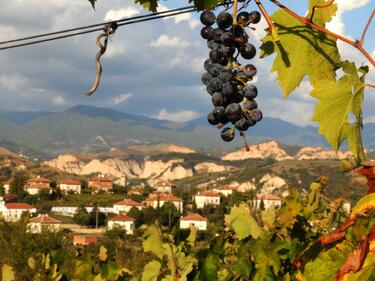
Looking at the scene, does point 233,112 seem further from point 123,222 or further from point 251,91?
point 123,222

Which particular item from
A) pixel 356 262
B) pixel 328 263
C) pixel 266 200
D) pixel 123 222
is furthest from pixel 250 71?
pixel 266 200

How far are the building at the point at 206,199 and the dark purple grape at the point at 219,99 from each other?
336ft

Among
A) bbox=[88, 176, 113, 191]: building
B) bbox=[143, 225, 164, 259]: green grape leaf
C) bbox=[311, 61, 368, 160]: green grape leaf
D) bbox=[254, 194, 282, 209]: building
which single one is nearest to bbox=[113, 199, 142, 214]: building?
bbox=[88, 176, 113, 191]: building

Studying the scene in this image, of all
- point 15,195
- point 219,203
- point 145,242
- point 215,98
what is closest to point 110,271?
point 145,242

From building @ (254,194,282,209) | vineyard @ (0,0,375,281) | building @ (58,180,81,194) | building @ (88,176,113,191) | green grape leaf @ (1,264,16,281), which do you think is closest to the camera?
vineyard @ (0,0,375,281)

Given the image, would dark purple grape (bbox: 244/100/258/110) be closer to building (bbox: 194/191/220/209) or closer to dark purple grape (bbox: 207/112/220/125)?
dark purple grape (bbox: 207/112/220/125)

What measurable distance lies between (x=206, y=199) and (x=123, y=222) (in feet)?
92.6

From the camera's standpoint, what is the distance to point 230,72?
157cm

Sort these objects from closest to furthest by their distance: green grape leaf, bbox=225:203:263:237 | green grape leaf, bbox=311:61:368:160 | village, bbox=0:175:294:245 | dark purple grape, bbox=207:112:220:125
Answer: green grape leaf, bbox=311:61:368:160 < dark purple grape, bbox=207:112:220:125 < green grape leaf, bbox=225:203:263:237 < village, bbox=0:175:294:245

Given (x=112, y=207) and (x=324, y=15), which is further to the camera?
(x=112, y=207)

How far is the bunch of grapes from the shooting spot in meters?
1.51

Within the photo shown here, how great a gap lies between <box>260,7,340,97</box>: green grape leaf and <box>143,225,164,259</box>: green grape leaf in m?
2.55

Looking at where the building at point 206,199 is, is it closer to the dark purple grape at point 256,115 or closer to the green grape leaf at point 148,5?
the dark purple grape at point 256,115

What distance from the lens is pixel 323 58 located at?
5.03ft
